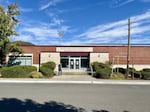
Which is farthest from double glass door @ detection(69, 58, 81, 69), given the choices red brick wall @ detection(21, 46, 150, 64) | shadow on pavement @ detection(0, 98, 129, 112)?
shadow on pavement @ detection(0, 98, 129, 112)

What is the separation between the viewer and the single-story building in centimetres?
4475

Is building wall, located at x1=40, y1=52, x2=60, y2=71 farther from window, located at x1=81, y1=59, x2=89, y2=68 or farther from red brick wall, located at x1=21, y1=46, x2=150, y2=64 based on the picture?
window, located at x1=81, y1=59, x2=89, y2=68

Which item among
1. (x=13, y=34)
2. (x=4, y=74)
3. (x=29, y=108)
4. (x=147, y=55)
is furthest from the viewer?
(x=147, y=55)

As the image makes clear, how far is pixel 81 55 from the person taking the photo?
45.5 meters

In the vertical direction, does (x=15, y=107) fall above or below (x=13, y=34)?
below

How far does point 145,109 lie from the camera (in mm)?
10516

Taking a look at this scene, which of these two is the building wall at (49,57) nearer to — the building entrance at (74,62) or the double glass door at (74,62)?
the building entrance at (74,62)

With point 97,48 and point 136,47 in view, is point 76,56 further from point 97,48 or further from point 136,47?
point 136,47

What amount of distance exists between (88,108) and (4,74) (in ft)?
68.3

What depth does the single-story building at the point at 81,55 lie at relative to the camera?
44750 mm

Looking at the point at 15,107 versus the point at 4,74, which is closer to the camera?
the point at 15,107

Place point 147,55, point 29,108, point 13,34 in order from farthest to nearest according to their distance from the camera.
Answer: point 147,55 < point 13,34 < point 29,108

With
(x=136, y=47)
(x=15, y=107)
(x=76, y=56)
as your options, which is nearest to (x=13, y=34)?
(x=76, y=56)

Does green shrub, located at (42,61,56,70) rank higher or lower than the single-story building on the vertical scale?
lower
